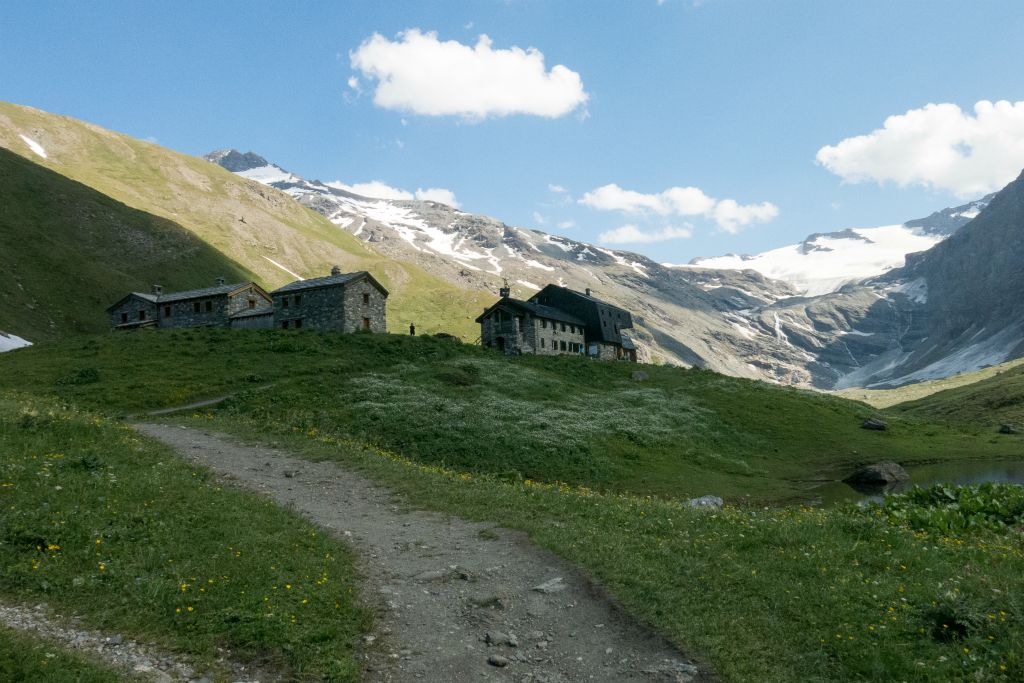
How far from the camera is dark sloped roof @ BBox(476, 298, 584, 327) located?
90.4m

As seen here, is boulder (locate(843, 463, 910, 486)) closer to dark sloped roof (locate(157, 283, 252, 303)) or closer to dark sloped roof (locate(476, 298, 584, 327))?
dark sloped roof (locate(476, 298, 584, 327))

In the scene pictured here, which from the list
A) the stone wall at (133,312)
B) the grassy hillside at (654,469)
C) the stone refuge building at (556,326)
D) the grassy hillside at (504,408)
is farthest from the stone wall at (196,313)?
the stone refuge building at (556,326)

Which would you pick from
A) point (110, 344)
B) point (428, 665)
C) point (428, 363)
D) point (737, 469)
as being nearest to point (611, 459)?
point (737, 469)

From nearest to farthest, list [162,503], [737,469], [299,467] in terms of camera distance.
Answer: [162,503], [299,467], [737,469]

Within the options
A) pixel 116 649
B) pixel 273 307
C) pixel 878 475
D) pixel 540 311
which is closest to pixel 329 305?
pixel 273 307

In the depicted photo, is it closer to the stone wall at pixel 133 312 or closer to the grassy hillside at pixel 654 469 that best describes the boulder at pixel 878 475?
the grassy hillside at pixel 654 469

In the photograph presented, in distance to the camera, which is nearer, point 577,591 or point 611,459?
point 577,591

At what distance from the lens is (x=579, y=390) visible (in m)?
68.2

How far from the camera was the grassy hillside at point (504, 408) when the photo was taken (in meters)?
43.4

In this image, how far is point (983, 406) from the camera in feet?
357

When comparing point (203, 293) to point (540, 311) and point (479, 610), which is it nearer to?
point (540, 311)

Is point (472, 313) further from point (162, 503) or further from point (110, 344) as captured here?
point (162, 503)

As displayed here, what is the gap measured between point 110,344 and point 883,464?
71.9 metres

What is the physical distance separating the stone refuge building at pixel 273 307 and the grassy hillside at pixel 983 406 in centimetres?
8369
